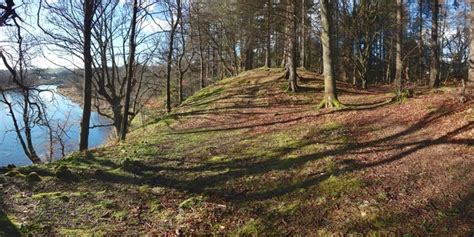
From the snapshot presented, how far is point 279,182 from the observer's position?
6.51 m

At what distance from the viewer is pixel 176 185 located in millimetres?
6828

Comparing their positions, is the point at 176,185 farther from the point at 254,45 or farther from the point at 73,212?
the point at 254,45

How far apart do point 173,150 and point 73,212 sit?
13.1 feet

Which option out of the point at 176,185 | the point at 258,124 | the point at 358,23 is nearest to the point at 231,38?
the point at 358,23

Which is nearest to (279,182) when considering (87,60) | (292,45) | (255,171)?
(255,171)

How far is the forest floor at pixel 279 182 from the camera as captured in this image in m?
5.11

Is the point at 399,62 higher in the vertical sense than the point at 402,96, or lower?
higher

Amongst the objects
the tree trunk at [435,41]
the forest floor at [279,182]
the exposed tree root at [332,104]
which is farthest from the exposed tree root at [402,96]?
the tree trunk at [435,41]

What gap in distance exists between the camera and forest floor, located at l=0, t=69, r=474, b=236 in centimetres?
511

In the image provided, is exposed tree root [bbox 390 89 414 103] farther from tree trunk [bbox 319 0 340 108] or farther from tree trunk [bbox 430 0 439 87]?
tree trunk [bbox 430 0 439 87]

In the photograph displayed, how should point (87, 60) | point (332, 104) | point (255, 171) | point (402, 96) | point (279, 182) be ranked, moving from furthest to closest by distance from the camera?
1. point (332, 104)
2. point (402, 96)
3. point (87, 60)
4. point (255, 171)
5. point (279, 182)

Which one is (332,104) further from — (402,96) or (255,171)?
(255,171)

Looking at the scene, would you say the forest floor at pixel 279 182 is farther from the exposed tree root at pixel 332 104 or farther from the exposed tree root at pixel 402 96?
the exposed tree root at pixel 332 104

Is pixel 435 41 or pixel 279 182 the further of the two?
pixel 435 41
